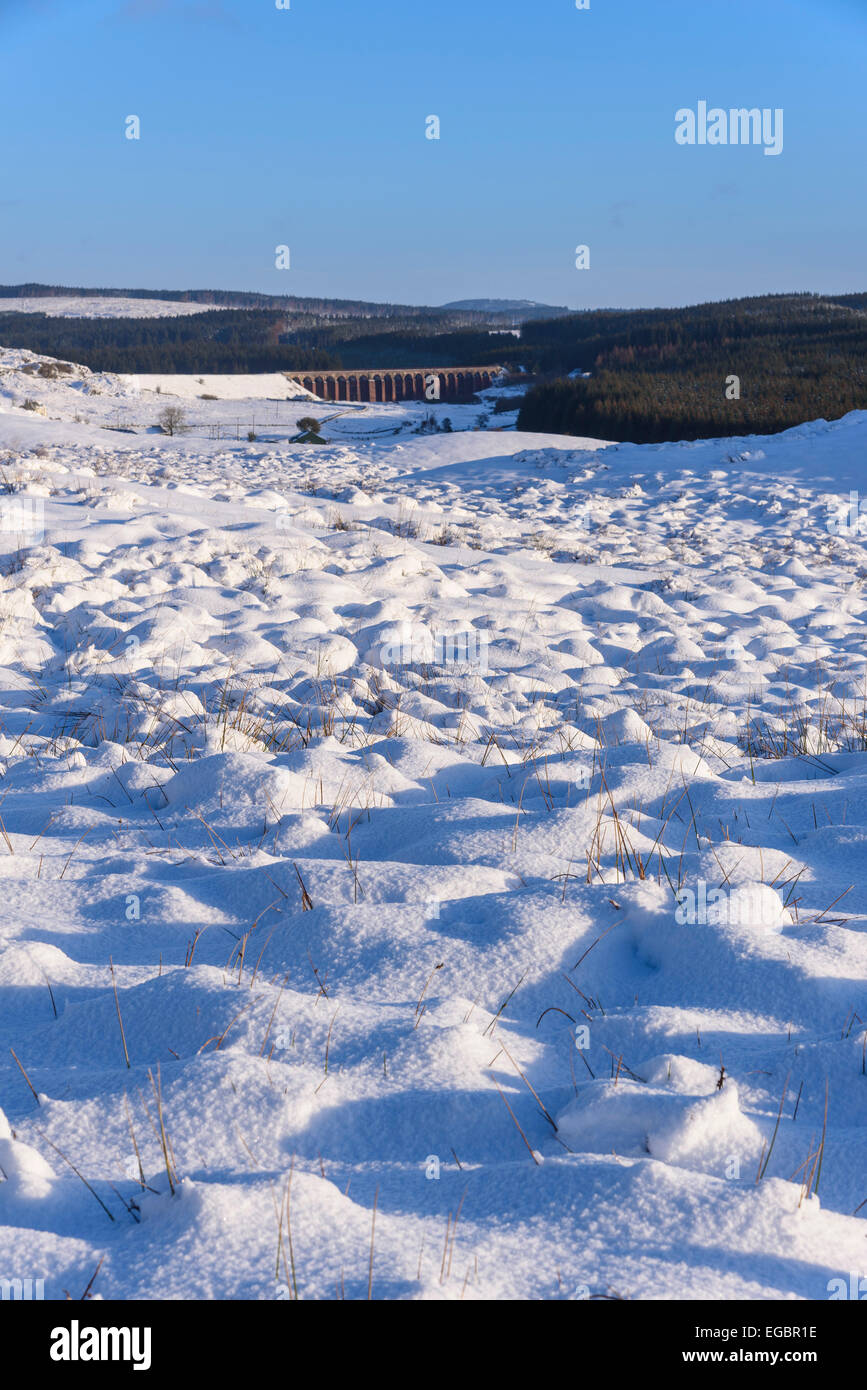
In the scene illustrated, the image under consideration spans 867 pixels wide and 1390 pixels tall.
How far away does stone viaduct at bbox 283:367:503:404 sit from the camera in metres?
78.2

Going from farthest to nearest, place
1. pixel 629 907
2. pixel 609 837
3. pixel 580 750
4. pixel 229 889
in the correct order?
pixel 580 750, pixel 609 837, pixel 229 889, pixel 629 907

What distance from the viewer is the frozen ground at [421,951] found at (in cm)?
146

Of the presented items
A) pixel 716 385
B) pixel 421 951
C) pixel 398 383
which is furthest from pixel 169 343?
pixel 421 951

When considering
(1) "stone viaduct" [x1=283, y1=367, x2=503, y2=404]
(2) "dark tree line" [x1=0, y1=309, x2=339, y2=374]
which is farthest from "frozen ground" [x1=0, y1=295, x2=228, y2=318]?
(1) "stone viaduct" [x1=283, y1=367, x2=503, y2=404]

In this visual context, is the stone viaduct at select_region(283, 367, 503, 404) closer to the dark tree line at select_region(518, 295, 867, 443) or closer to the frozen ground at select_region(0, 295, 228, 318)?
the dark tree line at select_region(518, 295, 867, 443)

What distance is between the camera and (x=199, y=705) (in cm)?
448

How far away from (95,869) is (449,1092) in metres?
1.49

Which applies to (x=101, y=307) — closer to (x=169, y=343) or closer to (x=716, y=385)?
(x=169, y=343)

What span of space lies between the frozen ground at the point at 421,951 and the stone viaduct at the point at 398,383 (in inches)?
2765

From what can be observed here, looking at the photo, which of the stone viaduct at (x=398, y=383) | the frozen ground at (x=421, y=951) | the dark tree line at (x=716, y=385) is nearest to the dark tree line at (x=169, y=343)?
the stone viaduct at (x=398, y=383)

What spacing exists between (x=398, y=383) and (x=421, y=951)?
91290 mm

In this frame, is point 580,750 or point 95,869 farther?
point 580,750
